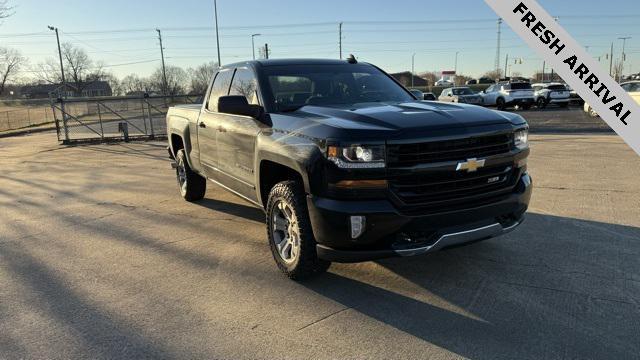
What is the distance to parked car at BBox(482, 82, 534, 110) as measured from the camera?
28578 mm

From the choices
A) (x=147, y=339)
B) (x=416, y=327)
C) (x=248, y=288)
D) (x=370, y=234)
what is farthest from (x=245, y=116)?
(x=416, y=327)

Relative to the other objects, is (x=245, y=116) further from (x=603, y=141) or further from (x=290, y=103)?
(x=603, y=141)

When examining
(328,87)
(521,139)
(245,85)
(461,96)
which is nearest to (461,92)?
(461,96)

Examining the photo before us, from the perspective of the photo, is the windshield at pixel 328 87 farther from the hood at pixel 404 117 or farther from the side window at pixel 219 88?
the side window at pixel 219 88

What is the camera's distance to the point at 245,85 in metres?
5.09

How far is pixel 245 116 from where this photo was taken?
15.4ft

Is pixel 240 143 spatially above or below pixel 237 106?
below

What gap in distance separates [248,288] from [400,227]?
144 centimetres

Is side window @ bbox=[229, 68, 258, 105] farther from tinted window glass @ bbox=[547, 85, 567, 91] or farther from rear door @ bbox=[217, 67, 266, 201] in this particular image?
tinted window glass @ bbox=[547, 85, 567, 91]

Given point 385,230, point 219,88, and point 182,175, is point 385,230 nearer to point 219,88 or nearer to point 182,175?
point 219,88

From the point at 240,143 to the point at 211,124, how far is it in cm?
99

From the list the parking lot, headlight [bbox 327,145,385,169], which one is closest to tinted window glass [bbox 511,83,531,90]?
the parking lot

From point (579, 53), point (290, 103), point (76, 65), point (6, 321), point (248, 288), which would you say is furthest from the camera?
point (76, 65)

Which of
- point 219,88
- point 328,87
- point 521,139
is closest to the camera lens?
point 521,139
